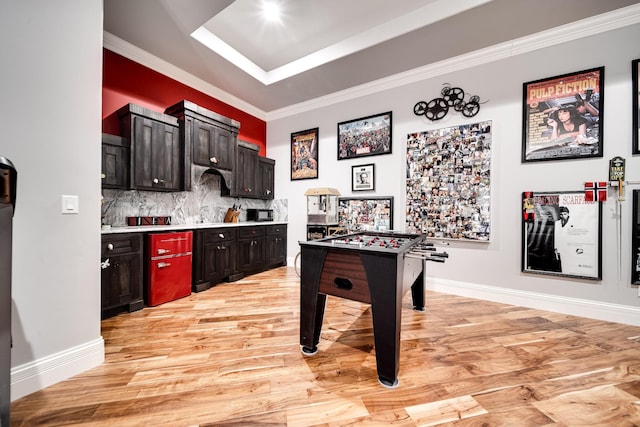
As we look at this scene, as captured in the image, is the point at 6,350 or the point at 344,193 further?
the point at 344,193

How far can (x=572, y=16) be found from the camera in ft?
8.14

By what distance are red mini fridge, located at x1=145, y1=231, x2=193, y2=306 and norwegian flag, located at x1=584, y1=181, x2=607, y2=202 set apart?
4520 millimetres

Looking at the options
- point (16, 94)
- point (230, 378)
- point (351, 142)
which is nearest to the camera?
point (16, 94)

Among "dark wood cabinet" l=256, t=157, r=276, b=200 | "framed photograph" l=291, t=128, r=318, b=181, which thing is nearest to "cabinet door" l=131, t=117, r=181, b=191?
"dark wood cabinet" l=256, t=157, r=276, b=200

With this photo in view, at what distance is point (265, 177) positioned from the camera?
15.3 ft

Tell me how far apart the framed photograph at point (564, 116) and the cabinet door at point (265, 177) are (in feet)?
12.9

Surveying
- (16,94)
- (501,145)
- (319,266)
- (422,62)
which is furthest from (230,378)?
(422,62)

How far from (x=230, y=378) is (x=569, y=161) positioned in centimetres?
385

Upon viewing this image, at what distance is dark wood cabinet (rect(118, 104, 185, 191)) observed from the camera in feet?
9.07

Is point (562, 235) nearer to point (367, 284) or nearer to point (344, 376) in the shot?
point (367, 284)

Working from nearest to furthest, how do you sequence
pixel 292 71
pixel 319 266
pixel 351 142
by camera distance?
pixel 319 266 → pixel 292 71 → pixel 351 142

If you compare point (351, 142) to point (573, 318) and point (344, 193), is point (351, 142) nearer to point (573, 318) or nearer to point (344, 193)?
point (344, 193)

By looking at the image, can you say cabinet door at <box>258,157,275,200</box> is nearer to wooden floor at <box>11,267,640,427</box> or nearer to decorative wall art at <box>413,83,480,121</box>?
wooden floor at <box>11,267,640,427</box>

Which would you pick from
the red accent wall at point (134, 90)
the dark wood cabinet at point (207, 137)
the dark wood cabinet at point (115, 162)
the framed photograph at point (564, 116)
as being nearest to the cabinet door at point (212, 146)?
the dark wood cabinet at point (207, 137)
